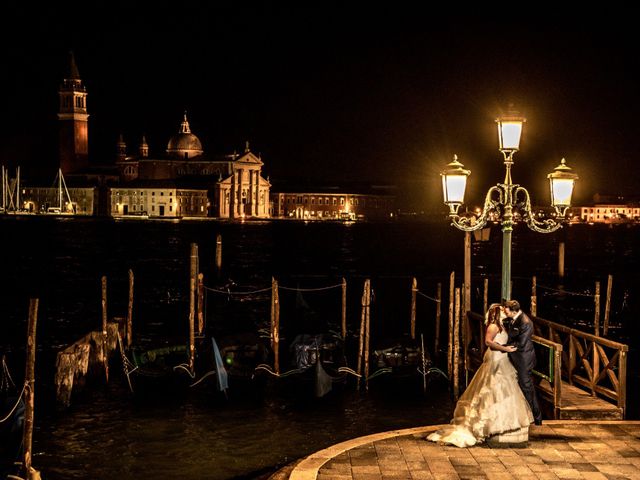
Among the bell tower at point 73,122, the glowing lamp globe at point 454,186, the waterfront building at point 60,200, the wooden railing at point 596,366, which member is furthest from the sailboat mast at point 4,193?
the glowing lamp globe at point 454,186

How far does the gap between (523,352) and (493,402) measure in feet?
2.48

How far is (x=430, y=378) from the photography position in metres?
17.0

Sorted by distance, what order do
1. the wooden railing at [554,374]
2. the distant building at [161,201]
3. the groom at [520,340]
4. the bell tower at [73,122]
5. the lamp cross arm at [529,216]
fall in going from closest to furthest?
the groom at [520,340], the wooden railing at [554,374], the lamp cross arm at [529,216], the distant building at [161,201], the bell tower at [73,122]

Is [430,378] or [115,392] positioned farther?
[430,378]

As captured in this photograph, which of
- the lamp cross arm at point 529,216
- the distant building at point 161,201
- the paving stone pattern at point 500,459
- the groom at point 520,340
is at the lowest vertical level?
the paving stone pattern at point 500,459

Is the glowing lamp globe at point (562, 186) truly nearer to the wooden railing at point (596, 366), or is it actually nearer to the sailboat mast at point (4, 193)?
the wooden railing at point (596, 366)

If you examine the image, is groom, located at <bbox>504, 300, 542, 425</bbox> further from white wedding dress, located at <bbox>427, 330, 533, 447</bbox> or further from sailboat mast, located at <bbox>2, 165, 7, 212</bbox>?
sailboat mast, located at <bbox>2, 165, 7, 212</bbox>

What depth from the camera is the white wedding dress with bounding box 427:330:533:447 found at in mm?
8516

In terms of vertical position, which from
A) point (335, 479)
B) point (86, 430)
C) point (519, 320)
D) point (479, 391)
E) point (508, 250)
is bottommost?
point (86, 430)

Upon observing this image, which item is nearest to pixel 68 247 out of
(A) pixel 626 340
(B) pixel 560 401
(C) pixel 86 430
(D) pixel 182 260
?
(D) pixel 182 260

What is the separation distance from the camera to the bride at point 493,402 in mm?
8523

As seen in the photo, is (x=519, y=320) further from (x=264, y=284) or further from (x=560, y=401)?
(x=264, y=284)

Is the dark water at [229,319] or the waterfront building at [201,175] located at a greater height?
the waterfront building at [201,175]

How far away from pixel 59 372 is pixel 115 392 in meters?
1.43
